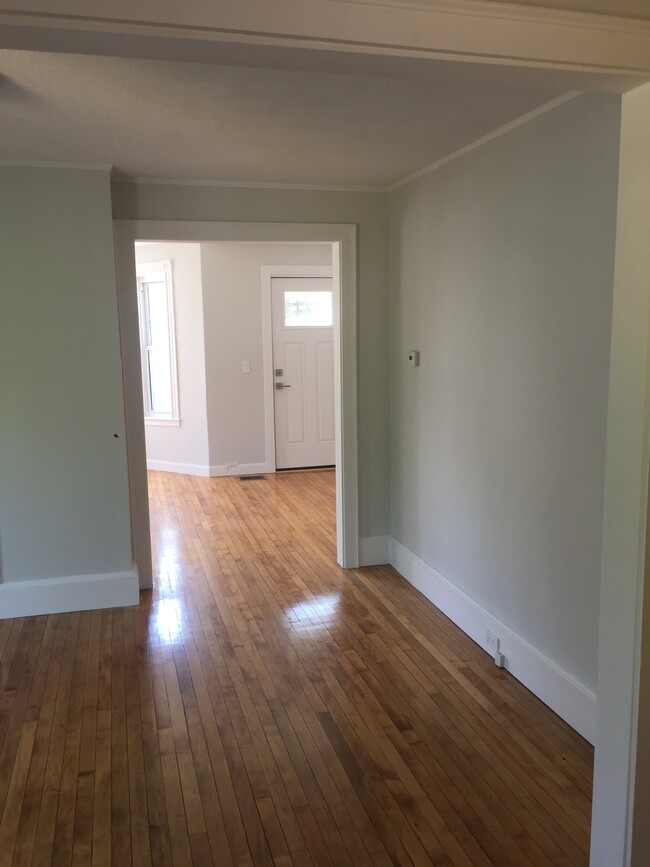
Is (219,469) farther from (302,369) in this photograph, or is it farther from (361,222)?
(361,222)

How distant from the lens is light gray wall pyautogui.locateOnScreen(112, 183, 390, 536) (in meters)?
3.92

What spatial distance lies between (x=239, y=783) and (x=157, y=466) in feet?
18.2

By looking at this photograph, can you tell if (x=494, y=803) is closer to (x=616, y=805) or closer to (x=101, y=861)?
(x=616, y=805)

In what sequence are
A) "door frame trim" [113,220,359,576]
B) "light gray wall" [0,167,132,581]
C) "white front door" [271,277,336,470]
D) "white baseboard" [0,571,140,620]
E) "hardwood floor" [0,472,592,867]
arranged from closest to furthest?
"hardwood floor" [0,472,592,867]
"light gray wall" [0,167,132,581]
"white baseboard" [0,571,140,620]
"door frame trim" [113,220,359,576]
"white front door" [271,277,336,470]

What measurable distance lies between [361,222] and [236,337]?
121 inches

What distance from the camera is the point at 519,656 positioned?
3035 millimetres

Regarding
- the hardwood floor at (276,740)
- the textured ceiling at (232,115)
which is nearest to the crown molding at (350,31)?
the textured ceiling at (232,115)

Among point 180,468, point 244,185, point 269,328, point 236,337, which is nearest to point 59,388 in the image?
point 244,185

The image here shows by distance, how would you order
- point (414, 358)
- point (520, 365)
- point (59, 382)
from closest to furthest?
point (520, 365) → point (59, 382) → point (414, 358)

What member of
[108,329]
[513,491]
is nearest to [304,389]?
[108,329]

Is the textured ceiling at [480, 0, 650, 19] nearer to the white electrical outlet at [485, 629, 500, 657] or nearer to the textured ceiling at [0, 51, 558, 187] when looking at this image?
the textured ceiling at [0, 51, 558, 187]

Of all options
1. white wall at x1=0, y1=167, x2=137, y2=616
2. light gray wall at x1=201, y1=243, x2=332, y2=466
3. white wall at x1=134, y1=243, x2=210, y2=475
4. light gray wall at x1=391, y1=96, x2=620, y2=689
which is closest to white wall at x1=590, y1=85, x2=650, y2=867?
light gray wall at x1=391, y1=96, x2=620, y2=689

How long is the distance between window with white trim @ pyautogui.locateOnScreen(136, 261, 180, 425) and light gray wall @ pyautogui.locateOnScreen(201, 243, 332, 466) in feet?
1.76

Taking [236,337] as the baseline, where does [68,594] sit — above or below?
below
